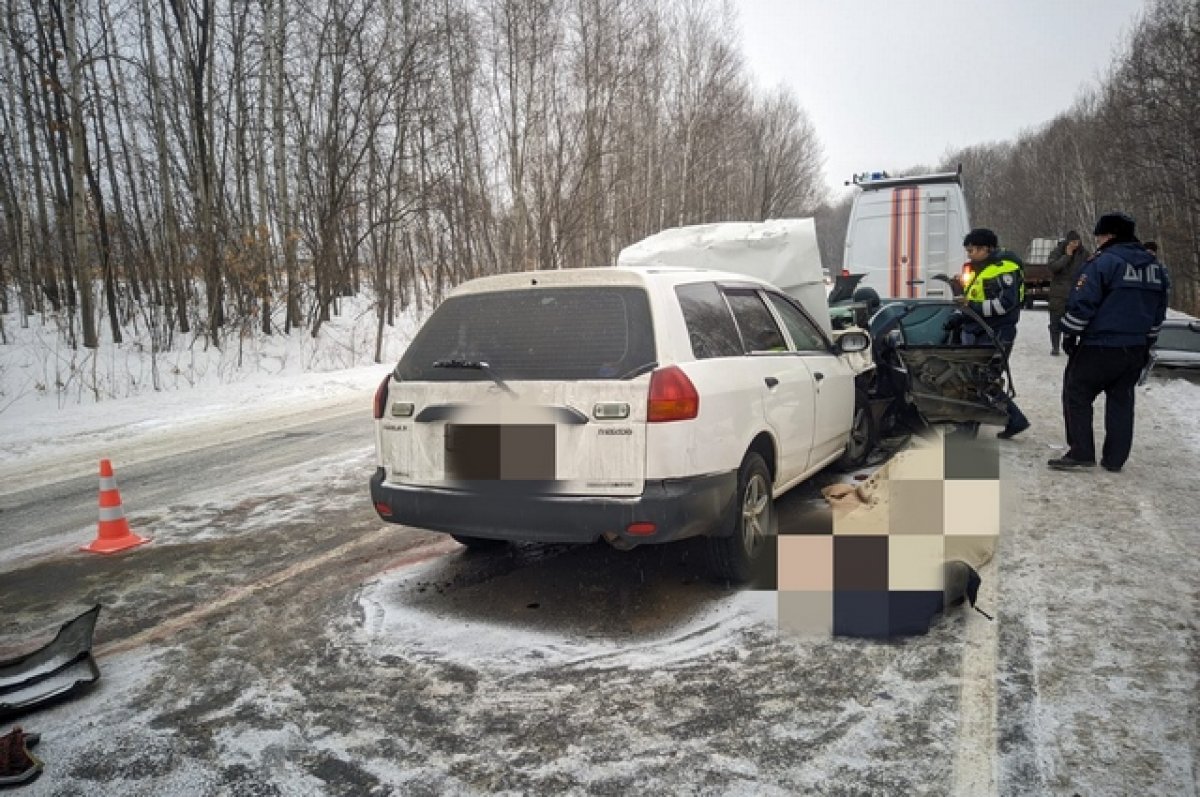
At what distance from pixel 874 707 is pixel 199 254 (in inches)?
628

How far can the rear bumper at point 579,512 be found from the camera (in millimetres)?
3254

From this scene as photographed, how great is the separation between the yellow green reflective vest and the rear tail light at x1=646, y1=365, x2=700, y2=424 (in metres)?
4.71

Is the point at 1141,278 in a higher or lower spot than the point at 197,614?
higher

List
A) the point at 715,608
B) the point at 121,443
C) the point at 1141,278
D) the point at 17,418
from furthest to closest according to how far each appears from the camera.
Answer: the point at 17,418 → the point at 121,443 → the point at 1141,278 → the point at 715,608

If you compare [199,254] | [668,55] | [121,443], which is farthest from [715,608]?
[668,55]

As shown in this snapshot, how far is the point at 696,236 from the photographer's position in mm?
9305

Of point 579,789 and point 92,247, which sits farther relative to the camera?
point 92,247

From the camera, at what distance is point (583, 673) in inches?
117

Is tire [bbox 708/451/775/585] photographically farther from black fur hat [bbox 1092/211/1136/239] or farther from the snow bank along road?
black fur hat [bbox 1092/211/1136/239]

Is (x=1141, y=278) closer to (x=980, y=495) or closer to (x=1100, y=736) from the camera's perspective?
(x=980, y=495)

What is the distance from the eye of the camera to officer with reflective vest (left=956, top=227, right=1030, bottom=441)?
6.69 metres

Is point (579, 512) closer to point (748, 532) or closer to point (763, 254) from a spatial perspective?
Answer: point (748, 532)

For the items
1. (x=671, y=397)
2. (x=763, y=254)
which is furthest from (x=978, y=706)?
(x=763, y=254)

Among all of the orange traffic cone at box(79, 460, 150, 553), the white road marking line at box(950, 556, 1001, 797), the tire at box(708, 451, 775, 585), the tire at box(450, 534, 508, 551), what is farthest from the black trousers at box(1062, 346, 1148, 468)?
the orange traffic cone at box(79, 460, 150, 553)
